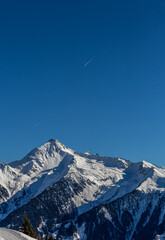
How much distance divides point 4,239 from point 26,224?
46.3 meters

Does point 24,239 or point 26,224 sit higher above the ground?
point 26,224

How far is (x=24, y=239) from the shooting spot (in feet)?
159

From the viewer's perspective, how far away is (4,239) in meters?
44.2

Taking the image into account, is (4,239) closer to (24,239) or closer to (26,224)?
(24,239)

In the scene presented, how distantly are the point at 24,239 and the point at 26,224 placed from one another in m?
42.1

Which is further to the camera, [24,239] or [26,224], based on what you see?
[26,224]

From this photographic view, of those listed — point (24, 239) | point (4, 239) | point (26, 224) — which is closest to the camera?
point (4, 239)

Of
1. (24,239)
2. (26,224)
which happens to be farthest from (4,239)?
(26,224)

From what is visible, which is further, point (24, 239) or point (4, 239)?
point (24, 239)

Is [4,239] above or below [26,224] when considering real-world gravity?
below

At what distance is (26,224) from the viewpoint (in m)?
88.5

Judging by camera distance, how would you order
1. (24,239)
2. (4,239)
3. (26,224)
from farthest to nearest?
(26,224) < (24,239) < (4,239)
